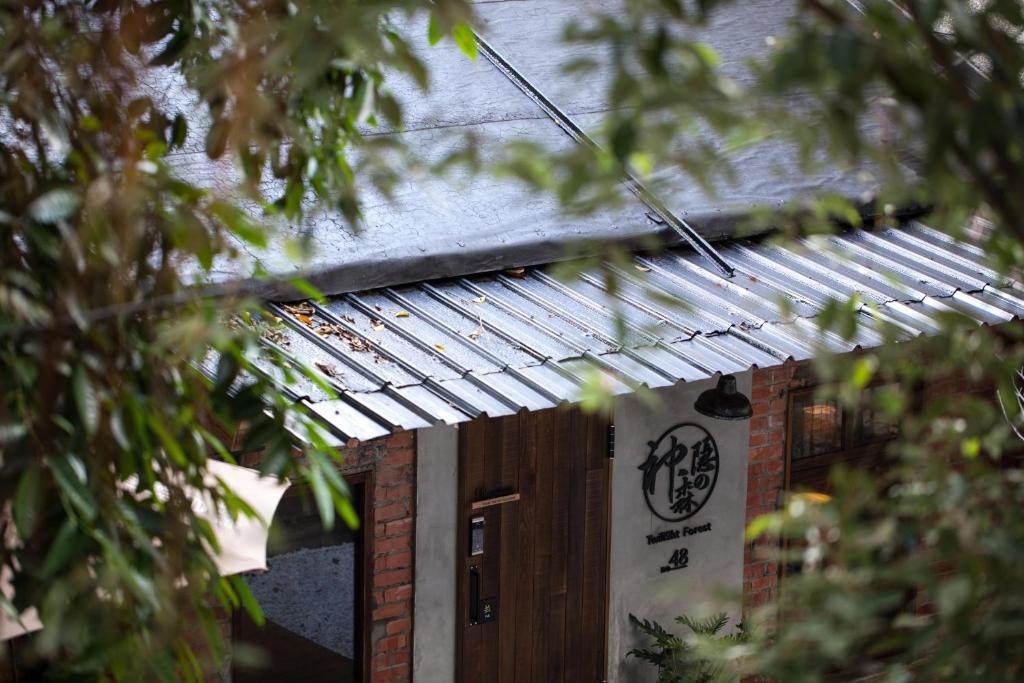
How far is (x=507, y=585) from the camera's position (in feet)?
20.9

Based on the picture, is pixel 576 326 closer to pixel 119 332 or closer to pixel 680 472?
pixel 680 472

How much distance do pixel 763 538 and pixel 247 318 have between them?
4.62 m

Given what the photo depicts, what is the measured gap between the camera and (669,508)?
682 centimetres

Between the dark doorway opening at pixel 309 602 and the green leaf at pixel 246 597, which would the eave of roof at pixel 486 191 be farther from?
the green leaf at pixel 246 597

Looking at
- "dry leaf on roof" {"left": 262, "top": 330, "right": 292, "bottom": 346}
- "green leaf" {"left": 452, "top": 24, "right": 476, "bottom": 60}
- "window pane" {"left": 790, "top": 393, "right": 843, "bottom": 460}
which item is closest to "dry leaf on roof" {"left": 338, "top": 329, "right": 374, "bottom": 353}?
"dry leaf on roof" {"left": 262, "top": 330, "right": 292, "bottom": 346}

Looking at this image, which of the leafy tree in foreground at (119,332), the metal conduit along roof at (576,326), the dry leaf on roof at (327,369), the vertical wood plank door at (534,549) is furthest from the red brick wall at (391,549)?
the leafy tree in foreground at (119,332)

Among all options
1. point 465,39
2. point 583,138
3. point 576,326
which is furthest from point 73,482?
point 583,138

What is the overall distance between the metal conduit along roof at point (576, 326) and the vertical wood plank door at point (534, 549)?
1.13 meters

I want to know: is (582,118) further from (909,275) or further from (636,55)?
(636,55)

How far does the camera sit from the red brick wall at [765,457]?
703 centimetres

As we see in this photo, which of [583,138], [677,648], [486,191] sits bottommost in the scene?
[677,648]

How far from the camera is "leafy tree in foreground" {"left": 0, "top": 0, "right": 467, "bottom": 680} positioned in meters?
2.18

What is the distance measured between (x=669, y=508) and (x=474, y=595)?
4.03 ft

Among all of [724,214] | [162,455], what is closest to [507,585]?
[724,214]
